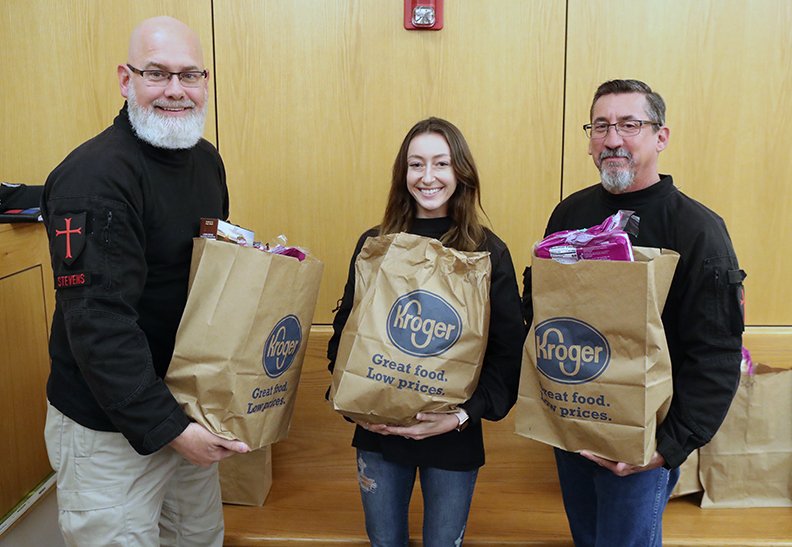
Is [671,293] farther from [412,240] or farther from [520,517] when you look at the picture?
[520,517]

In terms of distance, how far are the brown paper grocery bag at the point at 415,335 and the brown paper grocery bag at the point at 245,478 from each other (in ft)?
2.93

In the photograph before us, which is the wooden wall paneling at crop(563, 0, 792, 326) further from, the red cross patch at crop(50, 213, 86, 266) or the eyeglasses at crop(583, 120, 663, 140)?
the red cross patch at crop(50, 213, 86, 266)

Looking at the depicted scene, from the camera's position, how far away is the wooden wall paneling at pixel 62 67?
2176 mm

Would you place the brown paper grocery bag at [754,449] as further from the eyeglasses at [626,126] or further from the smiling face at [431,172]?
the smiling face at [431,172]

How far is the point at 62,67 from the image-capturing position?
221 centimetres

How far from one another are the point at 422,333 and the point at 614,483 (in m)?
0.57

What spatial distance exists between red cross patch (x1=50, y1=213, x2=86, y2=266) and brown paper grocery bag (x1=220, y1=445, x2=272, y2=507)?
1.10 metres

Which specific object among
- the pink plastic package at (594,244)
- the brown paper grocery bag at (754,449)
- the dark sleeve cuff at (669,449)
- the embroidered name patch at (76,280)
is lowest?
the brown paper grocery bag at (754,449)

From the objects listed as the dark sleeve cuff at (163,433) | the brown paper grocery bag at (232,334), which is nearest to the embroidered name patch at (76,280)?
the brown paper grocery bag at (232,334)

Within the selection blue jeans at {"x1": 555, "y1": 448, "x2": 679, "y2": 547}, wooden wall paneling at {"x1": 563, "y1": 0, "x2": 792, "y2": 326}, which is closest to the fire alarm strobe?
wooden wall paneling at {"x1": 563, "y1": 0, "x2": 792, "y2": 326}

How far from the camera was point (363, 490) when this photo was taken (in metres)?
1.60

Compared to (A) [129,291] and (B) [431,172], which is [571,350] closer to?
(B) [431,172]

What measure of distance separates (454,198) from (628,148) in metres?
0.41

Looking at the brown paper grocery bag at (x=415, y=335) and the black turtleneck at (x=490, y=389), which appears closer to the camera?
the brown paper grocery bag at (x=415, y=335)
